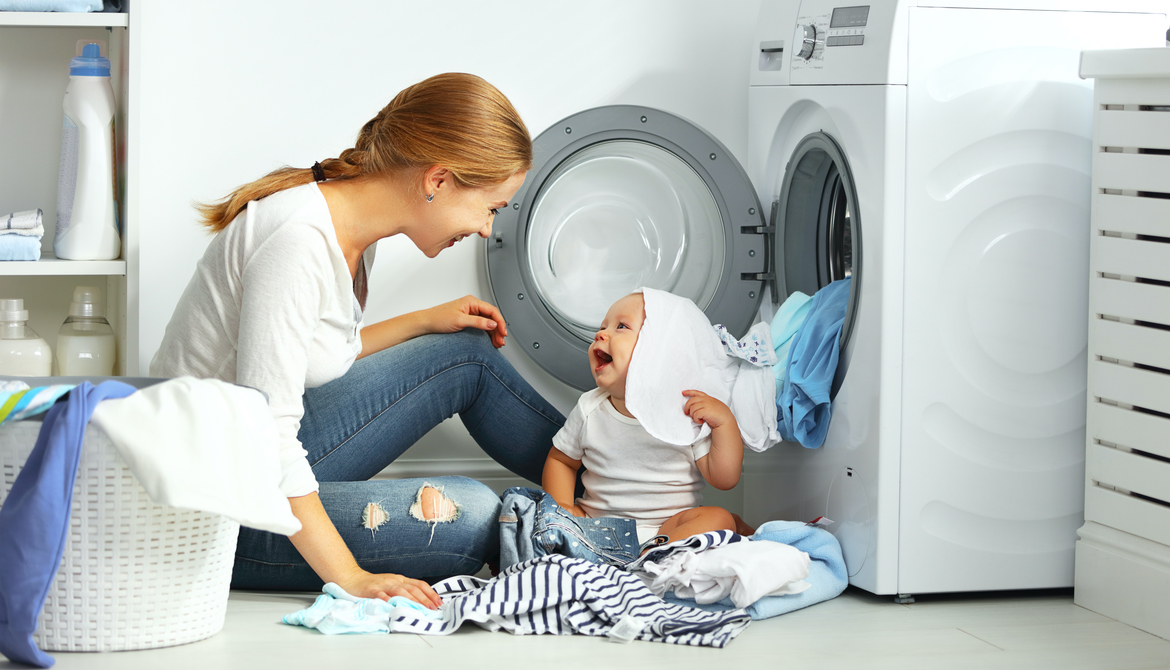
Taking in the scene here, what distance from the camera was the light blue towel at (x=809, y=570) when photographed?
1.60m

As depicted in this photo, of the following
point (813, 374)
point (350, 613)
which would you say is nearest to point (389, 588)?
point (350, 613)

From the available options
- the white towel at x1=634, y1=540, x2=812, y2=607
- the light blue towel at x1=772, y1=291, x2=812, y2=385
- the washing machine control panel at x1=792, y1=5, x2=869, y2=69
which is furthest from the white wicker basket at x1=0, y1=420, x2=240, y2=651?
the washing machine control panel at x1=792, y1=5, x2=869, y2=69

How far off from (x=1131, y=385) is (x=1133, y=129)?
0.38m

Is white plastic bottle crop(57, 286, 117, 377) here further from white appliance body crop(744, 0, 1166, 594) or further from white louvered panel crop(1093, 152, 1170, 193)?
white louvered panel crop(1093, 152, 1170, 193)

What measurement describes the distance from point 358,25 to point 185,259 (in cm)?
57

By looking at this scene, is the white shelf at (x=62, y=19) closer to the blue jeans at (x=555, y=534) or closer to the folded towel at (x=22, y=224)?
the folded towel at (x=22, y=224)

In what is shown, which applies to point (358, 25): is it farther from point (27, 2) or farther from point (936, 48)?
point (936, 48)

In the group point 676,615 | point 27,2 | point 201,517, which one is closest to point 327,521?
point 201,517

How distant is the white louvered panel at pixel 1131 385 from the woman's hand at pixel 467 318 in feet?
3.27

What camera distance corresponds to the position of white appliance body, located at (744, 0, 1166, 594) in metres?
1.62

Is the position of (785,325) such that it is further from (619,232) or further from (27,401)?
(27,401)

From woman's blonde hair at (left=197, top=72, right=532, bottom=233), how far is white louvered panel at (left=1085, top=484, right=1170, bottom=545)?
1043 millimetres

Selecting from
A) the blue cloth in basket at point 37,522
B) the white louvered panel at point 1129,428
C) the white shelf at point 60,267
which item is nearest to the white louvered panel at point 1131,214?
the white louvered panel at point 1129,428

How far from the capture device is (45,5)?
1.83 metres
